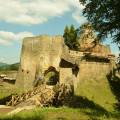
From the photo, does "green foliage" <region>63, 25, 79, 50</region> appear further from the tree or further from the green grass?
the green grass

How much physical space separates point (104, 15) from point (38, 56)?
15.1m

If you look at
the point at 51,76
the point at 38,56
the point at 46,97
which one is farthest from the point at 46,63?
the point at 46,97

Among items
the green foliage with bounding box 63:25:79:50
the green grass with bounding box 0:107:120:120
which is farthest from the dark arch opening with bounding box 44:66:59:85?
the green grass with bounding box 0:107:120:120

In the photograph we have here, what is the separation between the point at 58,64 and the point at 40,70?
196 centimetres

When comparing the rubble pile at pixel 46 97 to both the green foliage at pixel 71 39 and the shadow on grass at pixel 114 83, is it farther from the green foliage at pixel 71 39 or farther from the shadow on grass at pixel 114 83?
the green foliage at pixel 71 39

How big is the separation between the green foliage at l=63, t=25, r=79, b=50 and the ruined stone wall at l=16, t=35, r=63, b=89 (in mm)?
14894

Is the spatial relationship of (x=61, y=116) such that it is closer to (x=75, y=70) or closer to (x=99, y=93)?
(x=99, y=93)

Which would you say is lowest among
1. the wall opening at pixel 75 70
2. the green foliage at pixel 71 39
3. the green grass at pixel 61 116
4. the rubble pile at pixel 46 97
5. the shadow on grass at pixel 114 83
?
the green grass at pixel 61 116

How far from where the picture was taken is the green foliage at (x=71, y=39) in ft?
183

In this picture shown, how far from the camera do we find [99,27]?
84.0 ft

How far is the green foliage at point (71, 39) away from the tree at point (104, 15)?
27751 mm

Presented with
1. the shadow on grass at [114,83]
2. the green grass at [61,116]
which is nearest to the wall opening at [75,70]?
the shadow on grass at [114,83]

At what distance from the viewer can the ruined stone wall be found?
3875cm

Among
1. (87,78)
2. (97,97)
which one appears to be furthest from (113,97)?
(87,78)
